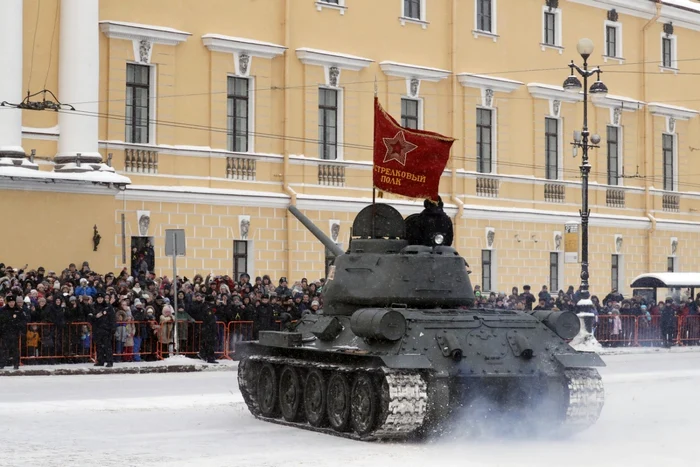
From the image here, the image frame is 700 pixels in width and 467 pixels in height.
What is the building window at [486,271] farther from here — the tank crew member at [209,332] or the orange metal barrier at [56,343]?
the orange metal barrier at [56,343]

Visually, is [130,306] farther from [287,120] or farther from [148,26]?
[287,120]

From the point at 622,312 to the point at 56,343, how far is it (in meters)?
18.4

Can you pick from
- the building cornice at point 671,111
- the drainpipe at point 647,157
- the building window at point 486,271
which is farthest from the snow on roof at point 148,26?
the building cornice at point 671,111

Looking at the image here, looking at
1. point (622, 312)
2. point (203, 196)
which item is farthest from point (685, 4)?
point (203, 196)

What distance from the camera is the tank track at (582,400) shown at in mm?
17375

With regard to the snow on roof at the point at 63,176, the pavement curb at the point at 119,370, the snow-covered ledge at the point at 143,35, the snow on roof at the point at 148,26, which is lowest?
the pavement curb at the point at 119,370

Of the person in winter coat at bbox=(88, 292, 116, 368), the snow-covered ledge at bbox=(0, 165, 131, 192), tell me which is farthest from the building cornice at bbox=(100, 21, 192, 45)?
the person in winter coat at bbox=(88, 292, 116, 368)

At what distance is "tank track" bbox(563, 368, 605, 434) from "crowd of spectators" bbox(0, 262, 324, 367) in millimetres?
8498

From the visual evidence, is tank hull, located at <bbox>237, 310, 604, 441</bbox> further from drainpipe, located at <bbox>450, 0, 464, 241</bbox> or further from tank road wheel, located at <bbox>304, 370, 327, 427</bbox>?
drainpipe, located at <bbox>450, 0, 464, 241</bbox>

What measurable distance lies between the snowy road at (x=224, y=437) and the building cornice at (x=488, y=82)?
20313 millimetres

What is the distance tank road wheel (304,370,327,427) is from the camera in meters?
17.9

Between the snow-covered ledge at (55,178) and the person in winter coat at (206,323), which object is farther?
the snow-covered ledge at (55,178)

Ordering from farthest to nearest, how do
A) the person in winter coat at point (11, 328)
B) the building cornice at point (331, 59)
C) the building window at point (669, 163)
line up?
the building window at point (669, 163)
the building cornice at point (331, 59)
the person in winter coat at point (11, 328)

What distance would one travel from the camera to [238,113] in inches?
1497
